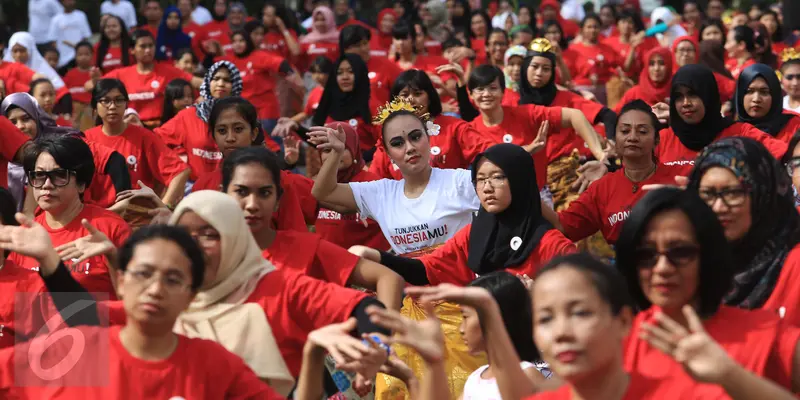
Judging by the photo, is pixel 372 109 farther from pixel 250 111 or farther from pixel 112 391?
pixel 112 391

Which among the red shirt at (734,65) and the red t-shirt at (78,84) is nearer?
the red shirt at (734,65)

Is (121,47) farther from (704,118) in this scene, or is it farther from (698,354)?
(698,354)

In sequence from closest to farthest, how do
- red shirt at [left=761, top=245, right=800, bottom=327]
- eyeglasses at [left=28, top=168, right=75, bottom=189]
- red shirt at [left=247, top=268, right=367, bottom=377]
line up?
red shirt at [left=761, top=245, right=800, bottom=327] < red shirt at [left=247, top=268, right=367, bottom=377] < eyeglasses at [left=28, top=168, right=75, bottom=189]

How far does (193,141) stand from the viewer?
9.91 metres

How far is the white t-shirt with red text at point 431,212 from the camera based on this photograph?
687 centimetres

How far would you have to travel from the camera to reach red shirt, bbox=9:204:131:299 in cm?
590

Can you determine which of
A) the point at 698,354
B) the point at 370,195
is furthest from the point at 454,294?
the point at 370,195

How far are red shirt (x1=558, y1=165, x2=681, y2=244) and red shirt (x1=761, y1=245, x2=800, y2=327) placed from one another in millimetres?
2725

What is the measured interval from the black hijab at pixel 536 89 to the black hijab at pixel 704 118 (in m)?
2.81

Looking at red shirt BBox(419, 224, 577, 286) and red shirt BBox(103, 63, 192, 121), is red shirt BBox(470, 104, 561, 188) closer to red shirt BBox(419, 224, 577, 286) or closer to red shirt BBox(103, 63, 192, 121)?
red shirt BBox(419, 224, 577, 286)

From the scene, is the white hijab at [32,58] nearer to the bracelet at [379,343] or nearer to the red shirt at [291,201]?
the red shirt at [291,201]

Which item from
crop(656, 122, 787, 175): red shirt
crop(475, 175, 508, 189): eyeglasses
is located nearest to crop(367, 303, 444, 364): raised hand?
crop(475, 175, 508, 189): eyeglasses

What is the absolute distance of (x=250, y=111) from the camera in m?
7.65

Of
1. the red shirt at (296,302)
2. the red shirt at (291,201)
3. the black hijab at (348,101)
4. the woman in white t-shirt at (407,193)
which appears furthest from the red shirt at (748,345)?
the black hijab at (348,101)
